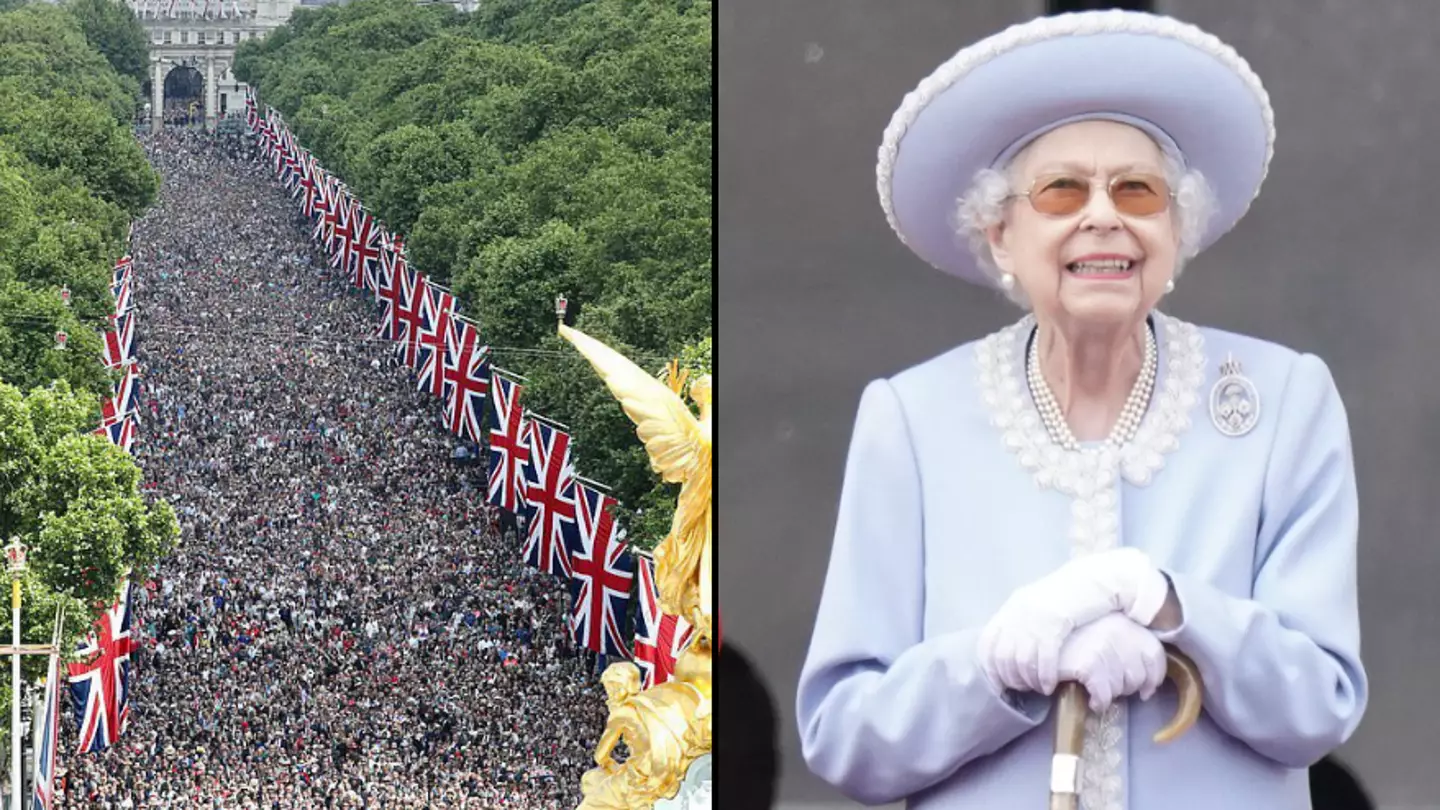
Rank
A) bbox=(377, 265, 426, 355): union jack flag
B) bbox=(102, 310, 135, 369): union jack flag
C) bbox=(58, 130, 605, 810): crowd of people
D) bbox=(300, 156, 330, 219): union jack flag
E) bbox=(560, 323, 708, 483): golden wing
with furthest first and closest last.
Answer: bbox=(300, 156, 330, 219): union jack flag → bbox=(377, 265, 426, 355): union jack flag → bbox=(102, 310, 135, 369): union jack flag → bbox=(58, 130, 605, 810): crowd of people → bbox=(560, 323, 708, 483): golden wing

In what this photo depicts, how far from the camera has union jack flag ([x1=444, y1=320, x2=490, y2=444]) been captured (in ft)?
219

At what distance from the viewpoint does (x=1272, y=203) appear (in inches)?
391

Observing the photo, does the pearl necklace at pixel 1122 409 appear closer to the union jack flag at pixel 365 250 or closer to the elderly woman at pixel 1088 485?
the elderly woman at pixel 1088 485

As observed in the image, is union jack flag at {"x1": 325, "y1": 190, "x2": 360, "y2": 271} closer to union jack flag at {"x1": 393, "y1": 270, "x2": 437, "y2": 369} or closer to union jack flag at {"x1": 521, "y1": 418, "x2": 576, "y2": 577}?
union jack flag at {"x1": 393, "y1": 270, "x2": 437, "y2": 369}

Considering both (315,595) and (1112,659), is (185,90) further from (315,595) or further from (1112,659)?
(1112,659)

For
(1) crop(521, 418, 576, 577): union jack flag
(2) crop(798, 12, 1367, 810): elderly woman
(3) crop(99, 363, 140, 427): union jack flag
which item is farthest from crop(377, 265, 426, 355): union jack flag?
(2) crop(798, 12, 1367, 810): elderly woman

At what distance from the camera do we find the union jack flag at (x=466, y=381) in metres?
66.8

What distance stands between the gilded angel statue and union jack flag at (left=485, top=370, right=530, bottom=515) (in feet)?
132

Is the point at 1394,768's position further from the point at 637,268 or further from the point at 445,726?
the point at 637,268

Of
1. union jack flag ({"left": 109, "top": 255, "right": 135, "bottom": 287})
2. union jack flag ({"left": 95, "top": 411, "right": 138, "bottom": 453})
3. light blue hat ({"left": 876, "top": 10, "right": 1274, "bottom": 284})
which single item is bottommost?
light blue hat ({"left": 876, "top": 10, "right": 1274, "bottom": 284})

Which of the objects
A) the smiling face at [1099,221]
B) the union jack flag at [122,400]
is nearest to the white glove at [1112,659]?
the smiling face at [1099,221]

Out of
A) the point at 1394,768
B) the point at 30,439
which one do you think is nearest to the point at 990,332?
the point at 1394,768

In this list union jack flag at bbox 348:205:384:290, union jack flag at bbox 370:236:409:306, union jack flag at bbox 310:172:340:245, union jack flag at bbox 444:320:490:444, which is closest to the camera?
union jack flag at bbox 444:320:490:444

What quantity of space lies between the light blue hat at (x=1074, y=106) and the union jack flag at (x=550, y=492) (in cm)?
4345
